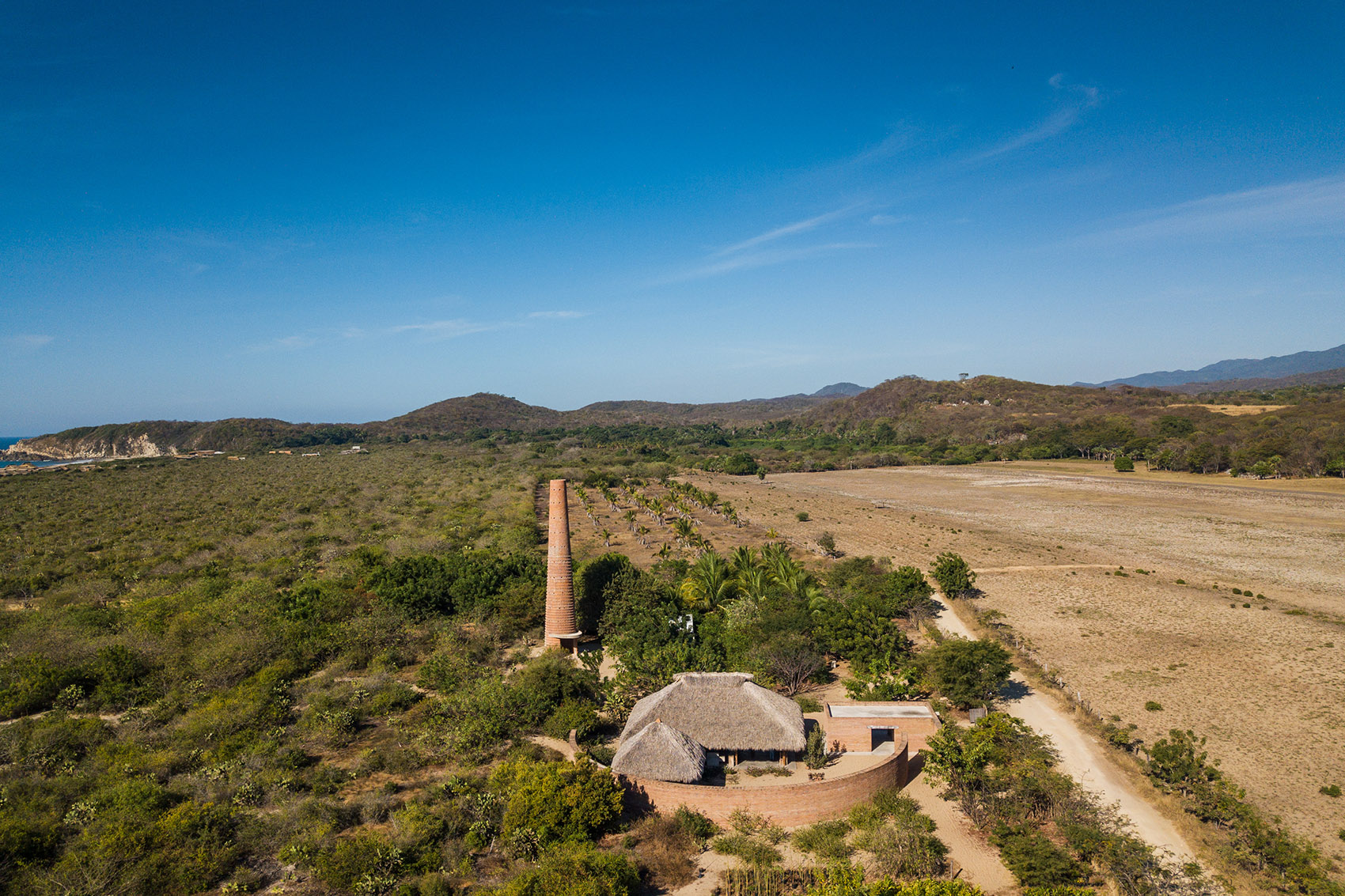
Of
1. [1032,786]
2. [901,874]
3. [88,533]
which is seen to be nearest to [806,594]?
[1032,786]

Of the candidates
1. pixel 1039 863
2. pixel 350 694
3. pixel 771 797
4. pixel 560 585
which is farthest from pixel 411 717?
pixel 1039 863

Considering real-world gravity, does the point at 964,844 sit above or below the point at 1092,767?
above

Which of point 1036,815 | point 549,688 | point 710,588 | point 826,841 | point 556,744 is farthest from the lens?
point 710,588

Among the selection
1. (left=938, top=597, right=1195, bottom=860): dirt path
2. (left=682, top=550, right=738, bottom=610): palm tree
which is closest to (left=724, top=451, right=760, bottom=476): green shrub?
(left=682, top=550, right=738, bottom=610): palm tree

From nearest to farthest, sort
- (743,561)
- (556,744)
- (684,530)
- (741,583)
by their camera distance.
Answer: (556,744), (741,583), (743,561), (684,530)

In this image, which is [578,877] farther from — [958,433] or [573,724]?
[958,433]

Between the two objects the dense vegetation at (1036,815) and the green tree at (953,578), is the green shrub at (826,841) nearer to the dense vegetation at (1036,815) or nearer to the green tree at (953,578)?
the dense vegetation at (1036,815)
